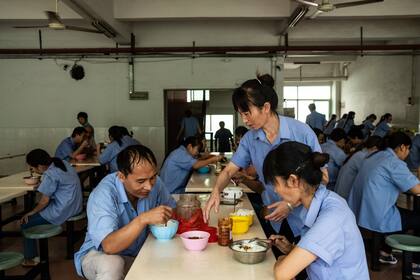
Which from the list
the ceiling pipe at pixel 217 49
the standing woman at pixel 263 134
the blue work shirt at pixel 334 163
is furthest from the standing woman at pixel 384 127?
the standing woman at pixel 263 134

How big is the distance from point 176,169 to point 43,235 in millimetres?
1628

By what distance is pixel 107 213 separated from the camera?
79.0 inches

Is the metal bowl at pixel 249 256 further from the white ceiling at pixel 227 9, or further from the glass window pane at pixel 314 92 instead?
the glass window pane at pixel 314 92

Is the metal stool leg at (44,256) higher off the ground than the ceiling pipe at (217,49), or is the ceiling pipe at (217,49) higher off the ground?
the ceiling pipe at (217,49)

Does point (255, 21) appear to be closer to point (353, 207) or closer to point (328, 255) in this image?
point (353, 207)

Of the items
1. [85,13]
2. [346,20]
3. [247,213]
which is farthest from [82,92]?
[247,213]

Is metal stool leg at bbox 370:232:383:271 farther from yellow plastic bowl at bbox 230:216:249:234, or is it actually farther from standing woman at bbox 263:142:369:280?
standing woman at bbox 263:142:369:280

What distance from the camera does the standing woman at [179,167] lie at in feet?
14.9

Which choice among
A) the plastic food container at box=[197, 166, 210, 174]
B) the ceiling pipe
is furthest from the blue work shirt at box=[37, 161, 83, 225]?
the ceiling pipe

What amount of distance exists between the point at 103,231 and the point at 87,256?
207 mm

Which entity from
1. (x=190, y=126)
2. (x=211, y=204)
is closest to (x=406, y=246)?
(x=211, y=204)

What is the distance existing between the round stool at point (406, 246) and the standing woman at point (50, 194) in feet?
9.15

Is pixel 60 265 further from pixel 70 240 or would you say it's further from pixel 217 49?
pixel 217 49

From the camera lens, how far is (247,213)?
2463mm
